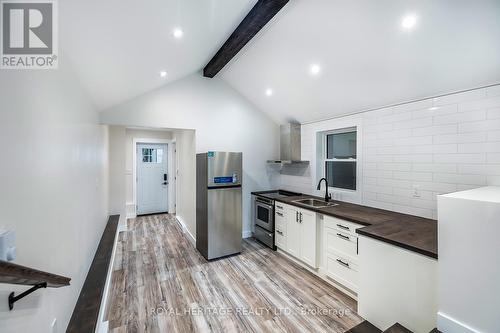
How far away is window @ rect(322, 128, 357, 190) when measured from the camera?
338cm

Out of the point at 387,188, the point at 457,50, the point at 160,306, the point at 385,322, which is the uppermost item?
the point at 457,50

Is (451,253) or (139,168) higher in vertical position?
(139,168)

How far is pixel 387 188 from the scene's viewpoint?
110 inches

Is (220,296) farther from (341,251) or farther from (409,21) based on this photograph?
(409,21)

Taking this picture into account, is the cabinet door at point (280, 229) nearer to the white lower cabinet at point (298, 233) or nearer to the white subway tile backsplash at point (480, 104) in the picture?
the white lower cabinet at point (298, 233)

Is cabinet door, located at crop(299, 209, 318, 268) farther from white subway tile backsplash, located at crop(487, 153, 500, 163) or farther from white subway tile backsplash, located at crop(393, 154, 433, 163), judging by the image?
white subway tile backsplash, located at crop(487, 153, 500, 163)

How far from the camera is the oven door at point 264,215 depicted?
379cm

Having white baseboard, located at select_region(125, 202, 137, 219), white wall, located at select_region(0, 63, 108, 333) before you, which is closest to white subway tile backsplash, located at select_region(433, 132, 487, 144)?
white wall, located at select_region(0, 63, 108, 333)

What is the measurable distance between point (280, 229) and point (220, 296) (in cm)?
147

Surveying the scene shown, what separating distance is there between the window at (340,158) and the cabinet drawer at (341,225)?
3.04ft

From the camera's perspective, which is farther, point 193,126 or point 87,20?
point 193,126

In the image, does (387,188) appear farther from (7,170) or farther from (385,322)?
(7,170)

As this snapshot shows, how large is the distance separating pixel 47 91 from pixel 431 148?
339cm

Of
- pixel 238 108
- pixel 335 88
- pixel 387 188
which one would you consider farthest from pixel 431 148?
pixel 238 108
